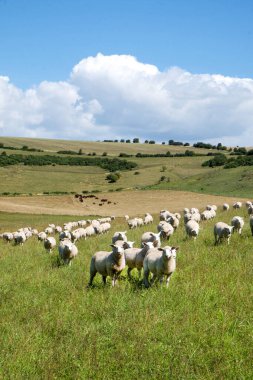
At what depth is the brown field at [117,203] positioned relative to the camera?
5381cm

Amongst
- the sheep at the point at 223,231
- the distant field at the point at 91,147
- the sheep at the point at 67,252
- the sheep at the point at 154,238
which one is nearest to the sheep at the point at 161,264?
the sheep at the point at 154,238

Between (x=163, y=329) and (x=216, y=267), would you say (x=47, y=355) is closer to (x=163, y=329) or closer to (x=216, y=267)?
(x=163, y=329)

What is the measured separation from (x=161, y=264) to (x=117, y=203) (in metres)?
51.0

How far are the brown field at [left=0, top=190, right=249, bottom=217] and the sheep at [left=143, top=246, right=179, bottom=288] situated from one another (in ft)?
130

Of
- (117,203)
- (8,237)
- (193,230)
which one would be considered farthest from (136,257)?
(117,203)

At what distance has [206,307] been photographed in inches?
343

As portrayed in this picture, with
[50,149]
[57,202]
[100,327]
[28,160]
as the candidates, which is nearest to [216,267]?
[100,327]

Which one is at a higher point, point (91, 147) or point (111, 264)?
point (91, 147)

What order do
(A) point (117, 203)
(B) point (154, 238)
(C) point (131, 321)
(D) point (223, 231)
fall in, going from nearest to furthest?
(C) point (131, 321) → (B) point (154, 238) → (D) point (223, 231) → (A) point (117, 203)

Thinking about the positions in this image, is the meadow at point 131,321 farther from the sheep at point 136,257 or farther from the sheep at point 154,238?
the sheep at point 154,238

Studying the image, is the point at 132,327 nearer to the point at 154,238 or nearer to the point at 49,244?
the point at 154,238

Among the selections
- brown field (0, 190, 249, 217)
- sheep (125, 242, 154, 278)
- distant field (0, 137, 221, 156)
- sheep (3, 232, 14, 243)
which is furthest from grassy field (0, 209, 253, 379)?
distant field (0, 137, 221, 156)

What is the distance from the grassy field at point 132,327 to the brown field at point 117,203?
40105 mm

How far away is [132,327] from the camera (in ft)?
25.8
